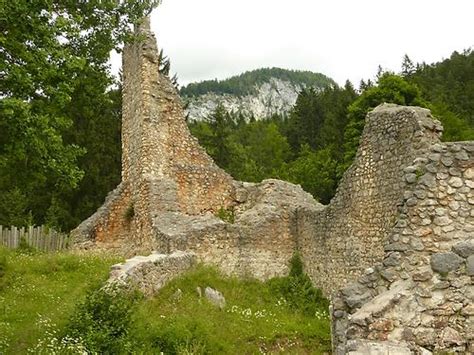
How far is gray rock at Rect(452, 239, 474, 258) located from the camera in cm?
680

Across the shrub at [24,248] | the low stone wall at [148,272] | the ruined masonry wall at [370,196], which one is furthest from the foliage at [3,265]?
the ruined masonry wall at [370,196]

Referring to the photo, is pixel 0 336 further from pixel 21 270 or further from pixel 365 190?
pixel 365 190

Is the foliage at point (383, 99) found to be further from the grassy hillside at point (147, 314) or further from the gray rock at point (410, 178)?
the gray rock at point (410, 178)

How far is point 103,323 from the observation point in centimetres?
962

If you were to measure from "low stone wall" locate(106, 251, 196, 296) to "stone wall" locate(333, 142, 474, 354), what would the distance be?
5.35 meters

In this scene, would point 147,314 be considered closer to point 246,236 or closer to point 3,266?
point 3,266

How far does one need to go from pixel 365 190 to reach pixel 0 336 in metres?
8.99

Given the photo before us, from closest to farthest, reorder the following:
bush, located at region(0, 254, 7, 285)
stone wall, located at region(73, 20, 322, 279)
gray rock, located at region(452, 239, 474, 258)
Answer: gray rock, located at region(452, 239, 474, 258), bush, located at region(0, 254, 7, 285), stone wall, located at region(73, 20, 322, 279)

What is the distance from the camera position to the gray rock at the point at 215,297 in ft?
46.1

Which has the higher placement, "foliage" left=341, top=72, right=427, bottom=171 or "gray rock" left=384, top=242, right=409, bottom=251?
"foliage" left=341, top=72, right=427, bottom=171

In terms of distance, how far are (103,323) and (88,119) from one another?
22.2 metres

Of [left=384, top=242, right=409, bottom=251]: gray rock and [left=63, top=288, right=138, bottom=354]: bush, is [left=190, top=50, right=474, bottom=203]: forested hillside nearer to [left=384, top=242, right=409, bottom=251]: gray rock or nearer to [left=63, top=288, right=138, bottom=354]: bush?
[left=63, top=288, right=138, bottom=354]: bush

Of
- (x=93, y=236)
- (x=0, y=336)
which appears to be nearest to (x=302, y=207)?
(x=93, y=236)

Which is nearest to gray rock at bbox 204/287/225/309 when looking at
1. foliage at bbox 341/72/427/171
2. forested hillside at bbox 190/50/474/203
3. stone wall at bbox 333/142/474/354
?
stone wall at bbox 333/142/474/354
